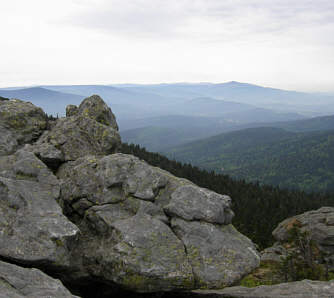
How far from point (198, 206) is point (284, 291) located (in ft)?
21.2

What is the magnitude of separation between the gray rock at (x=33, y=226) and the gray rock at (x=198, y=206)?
621cm

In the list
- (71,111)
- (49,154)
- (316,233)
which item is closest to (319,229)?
(316,233)

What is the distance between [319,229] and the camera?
54.2 metres

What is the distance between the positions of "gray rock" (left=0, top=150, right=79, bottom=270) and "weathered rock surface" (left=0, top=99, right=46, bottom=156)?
29.0 ft

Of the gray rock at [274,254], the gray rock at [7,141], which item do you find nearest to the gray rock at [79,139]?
the gray rock at [7,141]

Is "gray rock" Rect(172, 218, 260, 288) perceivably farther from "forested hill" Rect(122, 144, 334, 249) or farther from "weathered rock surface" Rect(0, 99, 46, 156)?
"forested hill" Rect(122, 144, 334, 249)

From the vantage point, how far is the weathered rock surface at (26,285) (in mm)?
10531

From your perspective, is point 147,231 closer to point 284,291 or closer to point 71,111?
point 284,291

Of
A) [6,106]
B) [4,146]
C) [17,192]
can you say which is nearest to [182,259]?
[17,192]

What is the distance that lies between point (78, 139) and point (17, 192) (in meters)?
10.6

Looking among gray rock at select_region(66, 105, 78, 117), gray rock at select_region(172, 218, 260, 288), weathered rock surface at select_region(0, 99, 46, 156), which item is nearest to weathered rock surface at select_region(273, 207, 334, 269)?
gray rock at select_region(172, 218, 260, 288)

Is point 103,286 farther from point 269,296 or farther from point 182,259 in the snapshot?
point 269,296

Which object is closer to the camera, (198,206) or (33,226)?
(33,226)

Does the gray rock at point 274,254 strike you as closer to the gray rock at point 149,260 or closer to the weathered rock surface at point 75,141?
the weathered rock surface at point 75,141
